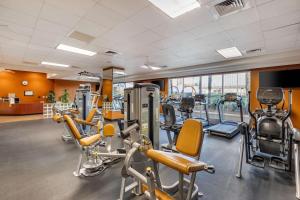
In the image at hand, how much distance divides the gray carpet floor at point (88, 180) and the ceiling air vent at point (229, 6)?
281cm

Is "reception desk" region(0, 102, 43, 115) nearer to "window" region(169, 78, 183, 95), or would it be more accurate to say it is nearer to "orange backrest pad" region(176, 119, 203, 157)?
"window" region(169, 78, 183, 95)

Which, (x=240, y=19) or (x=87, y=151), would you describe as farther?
(x=240, y=19)

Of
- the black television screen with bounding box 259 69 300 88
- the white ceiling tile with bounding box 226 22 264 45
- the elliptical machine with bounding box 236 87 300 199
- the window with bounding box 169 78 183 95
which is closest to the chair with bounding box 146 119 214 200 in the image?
the elliptical machine with bounding box 236 87 300 199

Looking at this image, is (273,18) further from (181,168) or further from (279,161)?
(181,168)

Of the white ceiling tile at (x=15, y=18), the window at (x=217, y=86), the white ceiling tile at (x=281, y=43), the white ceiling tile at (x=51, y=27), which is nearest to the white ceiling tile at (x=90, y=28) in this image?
the white ceiling tile at (x=51, y=27)

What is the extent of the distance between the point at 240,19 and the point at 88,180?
3880 mm

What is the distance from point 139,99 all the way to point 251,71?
552cm

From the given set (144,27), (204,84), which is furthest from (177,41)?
(204,84)

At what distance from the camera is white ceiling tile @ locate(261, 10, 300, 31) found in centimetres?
264

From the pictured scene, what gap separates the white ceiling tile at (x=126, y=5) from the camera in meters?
2.29

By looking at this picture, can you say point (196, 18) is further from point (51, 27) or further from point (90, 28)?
point (51, 27)

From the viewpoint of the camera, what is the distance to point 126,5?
237cm

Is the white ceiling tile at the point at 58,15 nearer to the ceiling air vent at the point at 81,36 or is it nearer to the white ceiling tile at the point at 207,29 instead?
the ceiling air vent at the point at 81,36

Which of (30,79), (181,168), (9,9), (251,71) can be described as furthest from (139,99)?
(30,79)
